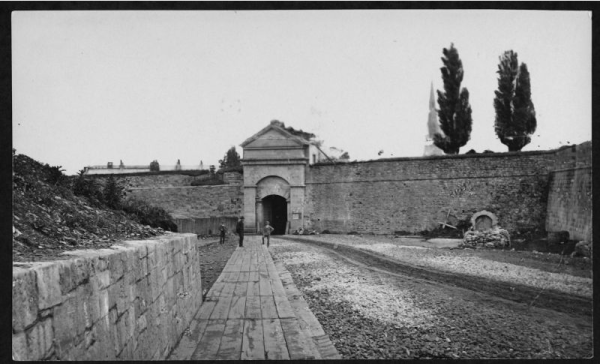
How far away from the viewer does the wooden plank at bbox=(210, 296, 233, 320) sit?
5.00m

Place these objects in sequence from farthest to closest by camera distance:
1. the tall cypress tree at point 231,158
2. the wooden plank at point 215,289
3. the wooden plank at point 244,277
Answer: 1. the tall cypress tree at point 231,158
2. the wooden plank at point 244,277
3. the wooden plank at point 215,289

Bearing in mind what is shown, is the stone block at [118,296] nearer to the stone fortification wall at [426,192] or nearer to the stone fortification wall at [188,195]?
the stone fortification wall at [426,192]

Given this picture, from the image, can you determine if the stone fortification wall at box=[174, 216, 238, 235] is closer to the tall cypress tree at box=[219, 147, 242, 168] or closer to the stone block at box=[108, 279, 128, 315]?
the stone block at box=[108, 279, 128, 315]

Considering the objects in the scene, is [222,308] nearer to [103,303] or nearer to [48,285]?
[103,303]

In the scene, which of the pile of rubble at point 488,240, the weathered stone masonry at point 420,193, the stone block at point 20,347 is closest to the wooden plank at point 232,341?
the stone block at point 20,347

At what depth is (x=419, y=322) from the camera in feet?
16.5

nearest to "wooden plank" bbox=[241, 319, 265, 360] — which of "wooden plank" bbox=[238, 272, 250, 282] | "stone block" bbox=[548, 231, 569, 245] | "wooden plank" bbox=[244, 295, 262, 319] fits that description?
"wooden plank" bbox=[244, 295, 262, 319]

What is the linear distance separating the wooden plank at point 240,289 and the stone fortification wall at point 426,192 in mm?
14892

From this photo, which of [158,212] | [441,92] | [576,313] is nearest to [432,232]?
[441,92]

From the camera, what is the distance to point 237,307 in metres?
5.44

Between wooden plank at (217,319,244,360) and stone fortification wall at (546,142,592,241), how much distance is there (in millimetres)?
11714

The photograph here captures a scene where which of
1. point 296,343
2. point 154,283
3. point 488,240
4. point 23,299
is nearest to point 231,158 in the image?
point 488,240

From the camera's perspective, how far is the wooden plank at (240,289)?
632cm

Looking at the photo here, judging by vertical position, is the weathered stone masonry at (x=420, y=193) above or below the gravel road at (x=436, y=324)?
above
